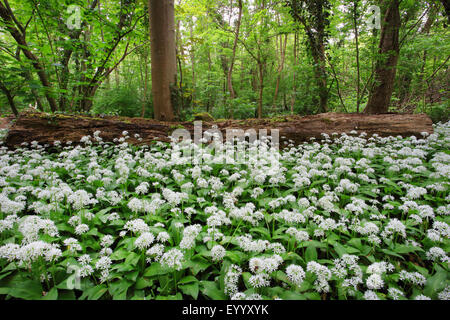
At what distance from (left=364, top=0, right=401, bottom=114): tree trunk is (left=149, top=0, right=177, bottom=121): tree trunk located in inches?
231

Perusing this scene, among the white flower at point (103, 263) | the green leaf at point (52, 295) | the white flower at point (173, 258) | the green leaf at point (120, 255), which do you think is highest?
the white flower at point (173, 258)

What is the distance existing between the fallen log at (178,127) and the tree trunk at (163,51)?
2.60ft

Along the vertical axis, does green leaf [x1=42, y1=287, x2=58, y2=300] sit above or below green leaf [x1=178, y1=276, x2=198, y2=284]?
above

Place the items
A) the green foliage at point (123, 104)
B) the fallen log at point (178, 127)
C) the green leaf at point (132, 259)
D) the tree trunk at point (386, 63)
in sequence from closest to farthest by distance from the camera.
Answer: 1. the green leaf at point (132, 259)
2. the fallen log at point (178, 127)
3. the tree trunk at point (386, 63)
4. the green foliage at point (123, 104)

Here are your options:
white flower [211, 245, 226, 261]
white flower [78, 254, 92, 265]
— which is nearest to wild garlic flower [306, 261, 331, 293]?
white flower [211, 245, 226, 261]

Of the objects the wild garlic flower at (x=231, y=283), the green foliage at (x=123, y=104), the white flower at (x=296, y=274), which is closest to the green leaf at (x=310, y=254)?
the white flower at (x=296, y=274)

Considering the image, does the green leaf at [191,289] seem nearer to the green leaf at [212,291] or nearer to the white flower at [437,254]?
the green leaf at [212,291]

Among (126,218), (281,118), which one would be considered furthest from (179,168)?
(281,118)

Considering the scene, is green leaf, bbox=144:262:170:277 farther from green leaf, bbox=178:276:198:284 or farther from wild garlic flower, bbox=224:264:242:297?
wild garlic flower, bbox=224:264:242:297

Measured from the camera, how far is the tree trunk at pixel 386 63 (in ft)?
19.9

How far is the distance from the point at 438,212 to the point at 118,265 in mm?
3789

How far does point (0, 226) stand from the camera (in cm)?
193

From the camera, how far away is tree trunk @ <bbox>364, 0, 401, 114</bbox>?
6051mm

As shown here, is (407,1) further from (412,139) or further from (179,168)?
(179,168)
